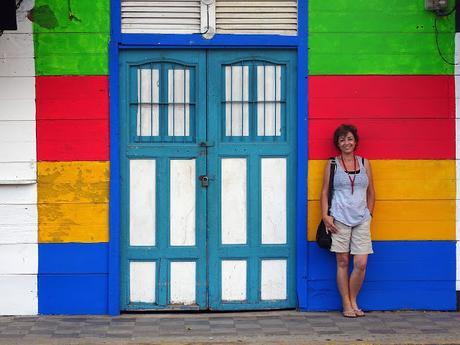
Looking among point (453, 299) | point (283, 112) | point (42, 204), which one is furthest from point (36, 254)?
point (453, 299)

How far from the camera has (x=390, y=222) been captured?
8203 millimetres

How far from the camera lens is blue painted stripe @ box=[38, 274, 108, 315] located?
26.4 ft

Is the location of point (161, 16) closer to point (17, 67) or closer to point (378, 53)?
point (17, 67)

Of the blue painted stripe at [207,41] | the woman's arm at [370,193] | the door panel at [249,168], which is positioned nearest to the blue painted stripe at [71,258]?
the door panel at [249,168]

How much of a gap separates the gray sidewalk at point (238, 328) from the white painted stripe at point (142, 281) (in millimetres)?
168

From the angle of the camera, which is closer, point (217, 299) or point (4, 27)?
point (4, 27)

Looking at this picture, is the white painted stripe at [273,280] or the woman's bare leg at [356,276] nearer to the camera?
the woman's bare leg at [356,276]

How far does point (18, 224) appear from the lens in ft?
26.3

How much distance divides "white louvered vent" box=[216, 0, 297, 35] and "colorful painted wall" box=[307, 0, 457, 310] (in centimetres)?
22

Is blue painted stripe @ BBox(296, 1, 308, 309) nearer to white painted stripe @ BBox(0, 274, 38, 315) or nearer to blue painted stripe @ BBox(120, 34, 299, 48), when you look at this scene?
blue painted stripe @ BBox(120, 34, 299, 48)

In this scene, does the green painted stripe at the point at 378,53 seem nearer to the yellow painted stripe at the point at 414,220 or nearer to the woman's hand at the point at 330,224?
the yellow painted stripe at the point at 414,220

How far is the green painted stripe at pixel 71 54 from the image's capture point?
7969mm

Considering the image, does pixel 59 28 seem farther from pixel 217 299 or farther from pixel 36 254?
pixel 217 299

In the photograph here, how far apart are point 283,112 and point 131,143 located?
1408 mm
